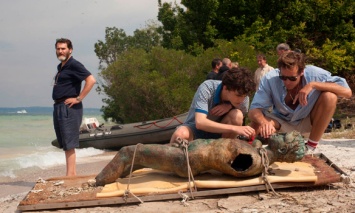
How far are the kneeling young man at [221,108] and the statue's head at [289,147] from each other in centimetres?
28

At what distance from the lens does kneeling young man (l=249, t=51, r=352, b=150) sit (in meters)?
4.71

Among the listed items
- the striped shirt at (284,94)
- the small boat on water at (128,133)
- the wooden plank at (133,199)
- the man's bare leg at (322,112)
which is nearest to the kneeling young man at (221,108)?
the striped shirt at (284,94)

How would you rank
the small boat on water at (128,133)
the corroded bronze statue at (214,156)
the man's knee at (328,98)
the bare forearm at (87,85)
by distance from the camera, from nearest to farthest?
the corroded bronze statue at (214,156), the man's knee at (328,98), the bare forearm at (87,85), the small boat on water at (128,133)

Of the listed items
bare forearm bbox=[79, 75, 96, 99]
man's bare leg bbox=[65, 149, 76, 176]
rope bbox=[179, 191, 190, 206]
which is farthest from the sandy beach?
bare forearm bbox=[79, 75, 96, 99]

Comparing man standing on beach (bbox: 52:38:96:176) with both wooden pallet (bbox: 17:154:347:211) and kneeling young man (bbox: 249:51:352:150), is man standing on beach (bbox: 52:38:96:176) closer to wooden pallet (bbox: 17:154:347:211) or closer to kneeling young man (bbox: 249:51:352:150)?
wooden pallet (bbox: 17:154:347:211)

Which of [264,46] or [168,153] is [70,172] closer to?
[168,153]

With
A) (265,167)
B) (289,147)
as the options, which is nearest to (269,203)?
(265,167)

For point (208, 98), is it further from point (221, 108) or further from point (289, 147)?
point (289, 147)

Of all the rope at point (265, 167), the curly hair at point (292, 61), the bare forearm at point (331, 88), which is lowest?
the rope at point (265, 167)

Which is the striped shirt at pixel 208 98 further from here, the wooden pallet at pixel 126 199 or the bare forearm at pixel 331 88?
the wooden pallet at pixel 126 199

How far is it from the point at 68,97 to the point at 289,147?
2.87 meters

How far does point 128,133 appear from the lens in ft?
41.7

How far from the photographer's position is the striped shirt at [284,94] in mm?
4887

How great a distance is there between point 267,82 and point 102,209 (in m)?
2.06
